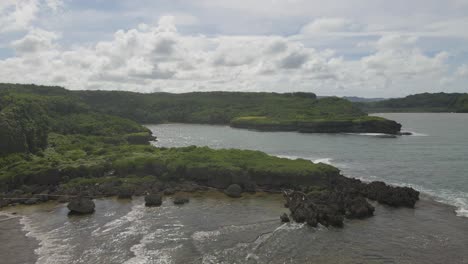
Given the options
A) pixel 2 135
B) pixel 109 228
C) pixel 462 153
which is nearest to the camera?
pixel 109 228

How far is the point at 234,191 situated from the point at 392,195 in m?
21.6

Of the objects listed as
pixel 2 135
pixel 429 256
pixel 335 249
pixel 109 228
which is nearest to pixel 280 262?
pixel 335 249

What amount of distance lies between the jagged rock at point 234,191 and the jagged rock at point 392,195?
58.1 ft

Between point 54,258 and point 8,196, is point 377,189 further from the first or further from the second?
point 8,196

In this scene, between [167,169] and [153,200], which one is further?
[167,169]

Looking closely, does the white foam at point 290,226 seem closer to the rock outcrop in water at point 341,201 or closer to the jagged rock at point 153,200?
the rock outcrop in water at point 341,201

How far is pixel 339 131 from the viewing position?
176 metres

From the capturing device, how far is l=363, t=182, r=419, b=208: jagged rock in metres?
53.2

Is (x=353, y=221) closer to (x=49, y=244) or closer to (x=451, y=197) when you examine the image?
(x=451, y=197)

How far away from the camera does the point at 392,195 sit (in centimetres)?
5469

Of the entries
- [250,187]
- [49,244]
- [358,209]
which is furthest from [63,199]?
[358,209]

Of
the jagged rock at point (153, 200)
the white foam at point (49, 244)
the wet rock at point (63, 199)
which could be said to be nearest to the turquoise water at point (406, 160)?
the jagged rock at point (153, 200)

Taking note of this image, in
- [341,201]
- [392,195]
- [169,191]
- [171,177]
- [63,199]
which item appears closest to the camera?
[341,201]

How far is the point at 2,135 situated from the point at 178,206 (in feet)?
142
